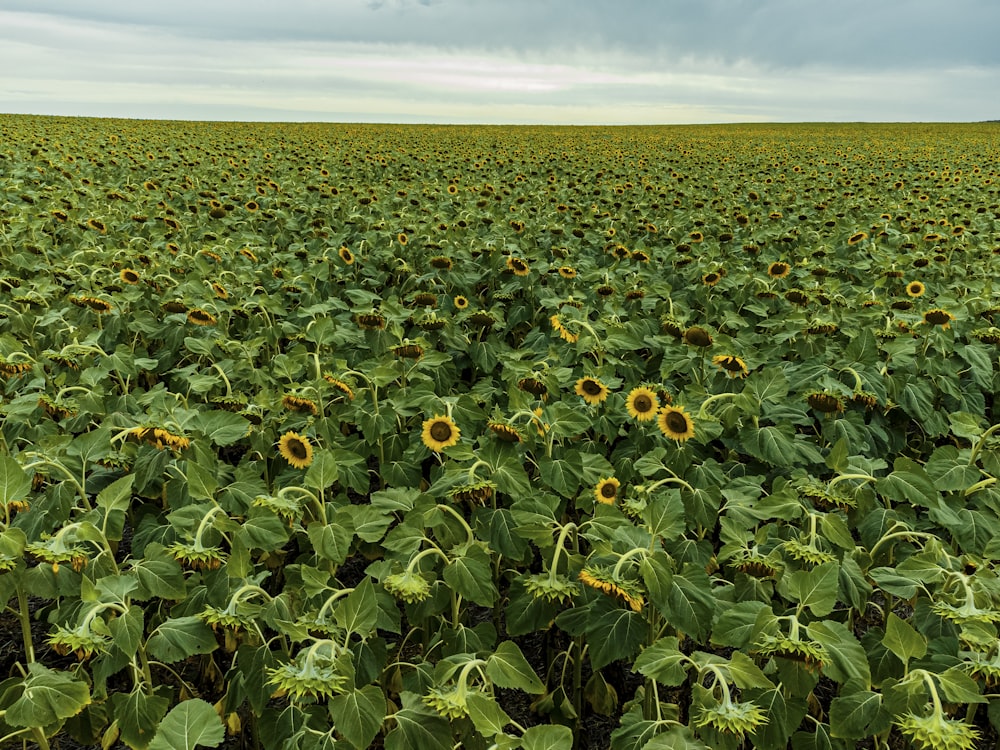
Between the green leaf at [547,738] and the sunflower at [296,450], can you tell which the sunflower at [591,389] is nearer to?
the sunflower at [296,450]

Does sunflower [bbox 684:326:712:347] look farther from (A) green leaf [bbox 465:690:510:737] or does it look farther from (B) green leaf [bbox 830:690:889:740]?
(A) green leaf [bbox 465:690:510:737]

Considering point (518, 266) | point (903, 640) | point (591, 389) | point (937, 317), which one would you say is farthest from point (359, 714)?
point (518, 266)

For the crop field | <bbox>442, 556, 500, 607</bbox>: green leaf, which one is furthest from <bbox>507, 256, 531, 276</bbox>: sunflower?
<bbox>442, 556, 500, 607</bbox>: green leaf

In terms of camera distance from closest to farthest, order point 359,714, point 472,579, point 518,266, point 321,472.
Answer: point 359,714 < point 472,579 < point 321,472 < point 518,266

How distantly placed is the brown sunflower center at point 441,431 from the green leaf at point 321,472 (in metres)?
0.54

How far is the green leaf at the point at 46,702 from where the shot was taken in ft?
5.38

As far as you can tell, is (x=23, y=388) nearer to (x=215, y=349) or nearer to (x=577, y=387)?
(x=215, y=349)

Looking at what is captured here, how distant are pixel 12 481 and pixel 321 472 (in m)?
0.91

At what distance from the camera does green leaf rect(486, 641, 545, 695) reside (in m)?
1.73

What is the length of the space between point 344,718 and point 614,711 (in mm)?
1388

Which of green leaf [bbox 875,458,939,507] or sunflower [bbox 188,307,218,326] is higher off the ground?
sunflower [bbox 188,307,218,326]

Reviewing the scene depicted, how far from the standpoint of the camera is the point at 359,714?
5.21 ft

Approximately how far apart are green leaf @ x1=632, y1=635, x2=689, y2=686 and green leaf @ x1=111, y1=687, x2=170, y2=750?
1.42 m

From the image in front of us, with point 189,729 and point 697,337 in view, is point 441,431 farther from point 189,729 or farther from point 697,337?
point 697,337
